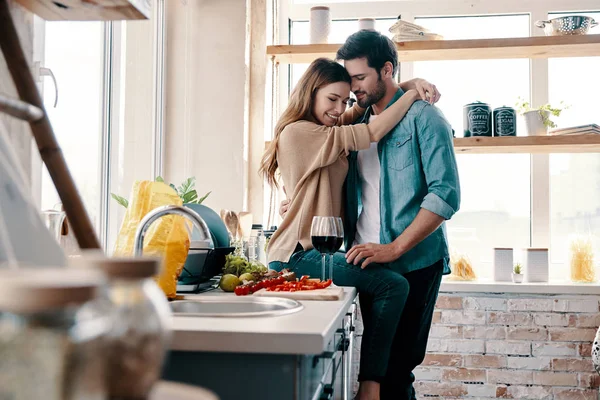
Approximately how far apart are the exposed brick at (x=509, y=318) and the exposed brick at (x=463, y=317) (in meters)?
0.05

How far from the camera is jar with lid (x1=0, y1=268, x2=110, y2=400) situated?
365 millimetres

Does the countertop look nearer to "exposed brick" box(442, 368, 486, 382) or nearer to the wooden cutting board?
the wooden cutting board

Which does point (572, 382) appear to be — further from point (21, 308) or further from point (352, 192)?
point (21, 308)

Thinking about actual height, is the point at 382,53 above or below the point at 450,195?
above

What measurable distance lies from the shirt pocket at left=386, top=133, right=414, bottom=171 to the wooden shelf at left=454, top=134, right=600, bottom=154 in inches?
45.0

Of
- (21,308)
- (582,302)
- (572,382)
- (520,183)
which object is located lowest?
(572,382)

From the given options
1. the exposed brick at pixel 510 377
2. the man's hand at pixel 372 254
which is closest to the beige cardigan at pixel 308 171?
the man's hand at pixel 372 254

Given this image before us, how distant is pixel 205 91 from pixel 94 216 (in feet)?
3.91

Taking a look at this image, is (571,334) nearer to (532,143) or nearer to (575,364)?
(575,364)

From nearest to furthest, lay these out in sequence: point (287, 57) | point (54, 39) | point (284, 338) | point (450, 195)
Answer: point (284, 338) → point (54, 39) → point (450, 195) → point (287, 57)

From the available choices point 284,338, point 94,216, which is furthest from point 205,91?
point 284,338

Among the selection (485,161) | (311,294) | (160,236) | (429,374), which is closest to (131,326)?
(160,236)

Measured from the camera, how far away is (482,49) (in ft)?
12.1

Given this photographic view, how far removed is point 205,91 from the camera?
11.6ft
